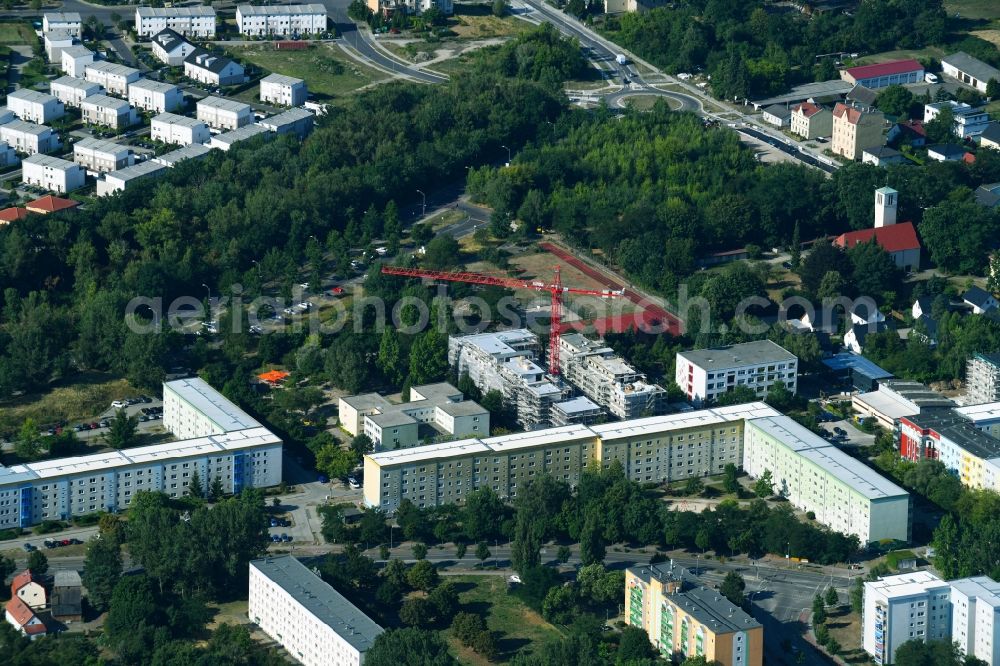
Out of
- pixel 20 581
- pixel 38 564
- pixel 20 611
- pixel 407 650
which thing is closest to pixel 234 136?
pixel 38 564

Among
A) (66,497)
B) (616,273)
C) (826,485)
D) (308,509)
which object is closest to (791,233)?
(616,273)

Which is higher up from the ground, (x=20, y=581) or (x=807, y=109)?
(x=807, y=109)

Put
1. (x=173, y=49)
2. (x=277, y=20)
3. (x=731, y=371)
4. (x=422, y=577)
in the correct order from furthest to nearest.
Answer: (x=277, y=20), (x=173, y=49), (x=731, y=371), (x=422, y=577)

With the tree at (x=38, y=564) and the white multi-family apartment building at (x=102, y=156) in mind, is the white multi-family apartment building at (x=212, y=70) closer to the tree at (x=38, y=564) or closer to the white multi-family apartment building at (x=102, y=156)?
the white multi-family apartment building at (x=102, y=156)

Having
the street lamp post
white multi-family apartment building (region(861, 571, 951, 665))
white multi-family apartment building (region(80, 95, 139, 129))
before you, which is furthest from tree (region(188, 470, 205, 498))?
white multi-family apartment building (region(80, 95, 139, 129))

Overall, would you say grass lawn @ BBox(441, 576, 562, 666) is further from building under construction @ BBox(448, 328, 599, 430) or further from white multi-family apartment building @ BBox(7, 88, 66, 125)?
white multi-family apartment building @ BBox(7, 88, 66, 125)

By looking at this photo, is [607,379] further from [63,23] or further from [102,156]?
[63,23]

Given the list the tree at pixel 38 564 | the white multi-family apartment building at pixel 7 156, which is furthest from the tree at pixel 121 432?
the white multi-family apartment building at pixel 7 156

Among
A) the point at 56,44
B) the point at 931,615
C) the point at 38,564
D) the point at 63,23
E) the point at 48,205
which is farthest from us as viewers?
the point at 63,23
